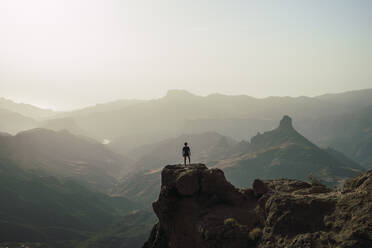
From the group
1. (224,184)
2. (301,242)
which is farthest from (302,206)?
(224,184)

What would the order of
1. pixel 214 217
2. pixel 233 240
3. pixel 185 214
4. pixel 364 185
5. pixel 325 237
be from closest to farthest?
pixel 325 237 → pixel 364 185 → pixel 233 240 → pixel 214 217 → pixel 185 214

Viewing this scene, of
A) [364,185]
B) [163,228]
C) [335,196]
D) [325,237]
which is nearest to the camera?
[325,237]

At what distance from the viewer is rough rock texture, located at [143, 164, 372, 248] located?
663 inches

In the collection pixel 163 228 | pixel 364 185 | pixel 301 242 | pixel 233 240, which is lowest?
pixel 163 228

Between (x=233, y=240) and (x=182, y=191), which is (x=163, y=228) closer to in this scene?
(x=182, y=191)

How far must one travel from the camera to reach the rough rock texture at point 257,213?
16844 mm

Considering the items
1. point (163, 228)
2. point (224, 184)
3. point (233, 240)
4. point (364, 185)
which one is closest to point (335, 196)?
point (364, 185)

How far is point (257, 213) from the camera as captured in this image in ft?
83.5

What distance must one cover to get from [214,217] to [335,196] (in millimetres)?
9531

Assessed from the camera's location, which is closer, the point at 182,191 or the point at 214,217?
the point at 214,217

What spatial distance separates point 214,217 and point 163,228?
1023cm

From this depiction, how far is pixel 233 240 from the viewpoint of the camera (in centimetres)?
2283

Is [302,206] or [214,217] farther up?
[302,206]

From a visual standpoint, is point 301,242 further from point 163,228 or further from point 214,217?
point 163,228
